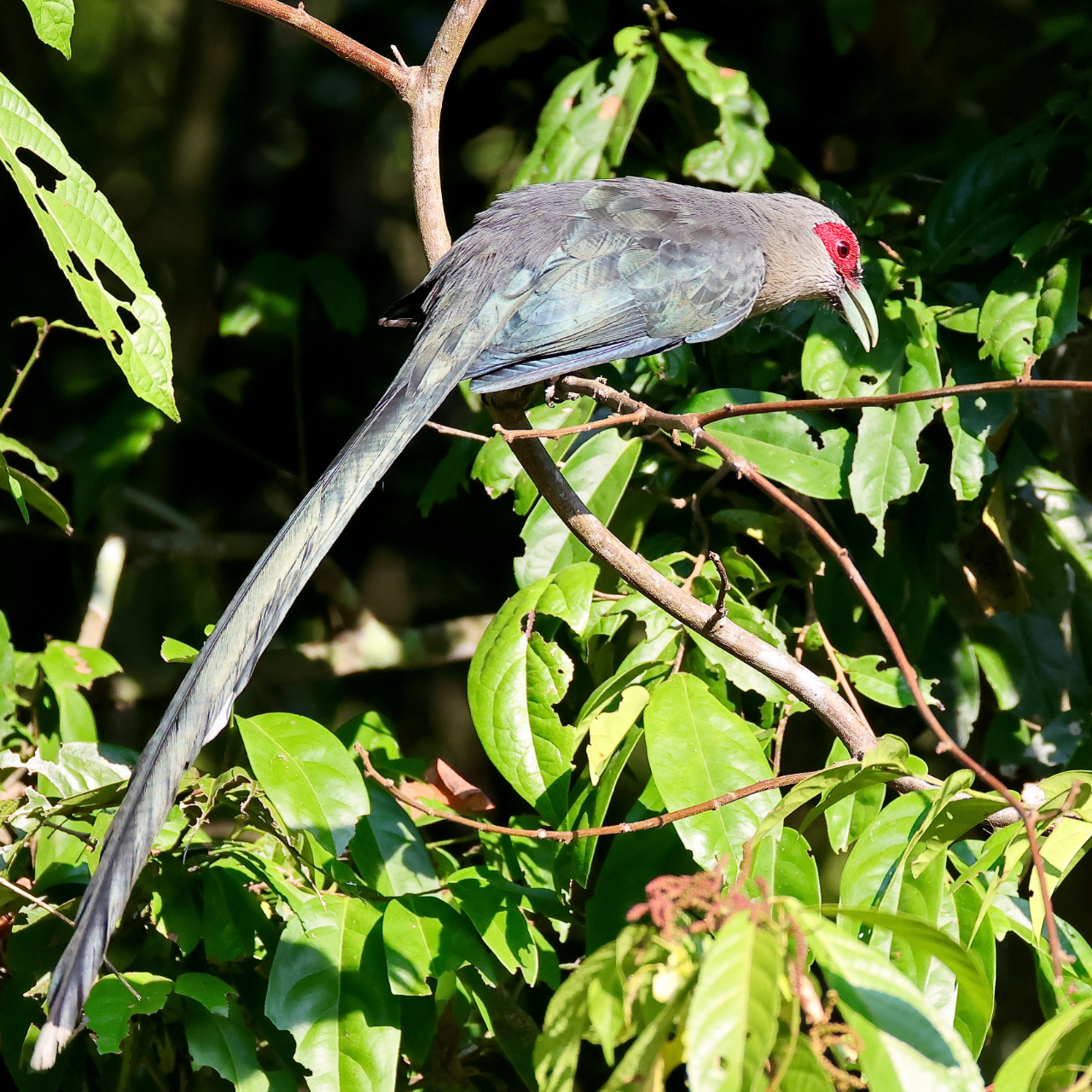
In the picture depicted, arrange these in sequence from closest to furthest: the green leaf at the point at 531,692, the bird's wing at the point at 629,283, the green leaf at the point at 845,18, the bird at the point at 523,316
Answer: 1. the bird at the point at 523,316
2. the green leaf at the point at 531,692
3. the bird's wing at the point at 629,283
4. the green leaf at the point at 845,18

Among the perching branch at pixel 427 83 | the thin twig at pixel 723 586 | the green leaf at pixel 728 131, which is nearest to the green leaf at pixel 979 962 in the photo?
the thin twig at pixel 723 586

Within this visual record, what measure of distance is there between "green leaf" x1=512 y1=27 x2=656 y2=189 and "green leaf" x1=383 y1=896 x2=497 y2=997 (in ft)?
5.84

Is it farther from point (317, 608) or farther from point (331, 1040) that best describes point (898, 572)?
point (317, 608)

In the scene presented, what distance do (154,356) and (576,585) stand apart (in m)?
0.94

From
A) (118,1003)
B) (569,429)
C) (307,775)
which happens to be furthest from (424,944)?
(569,429)

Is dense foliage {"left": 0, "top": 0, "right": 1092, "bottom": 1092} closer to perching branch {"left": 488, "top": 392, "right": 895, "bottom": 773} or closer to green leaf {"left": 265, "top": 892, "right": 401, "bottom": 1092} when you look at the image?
green leaf {"left": 265, "top": 892, "right": 401, "bottom": 1092}

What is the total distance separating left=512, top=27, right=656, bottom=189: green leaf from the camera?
2.77 m

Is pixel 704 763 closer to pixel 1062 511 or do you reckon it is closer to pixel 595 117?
pixel 1062 511

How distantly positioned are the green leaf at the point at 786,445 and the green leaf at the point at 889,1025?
1450mm

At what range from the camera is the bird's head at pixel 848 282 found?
2482 mm

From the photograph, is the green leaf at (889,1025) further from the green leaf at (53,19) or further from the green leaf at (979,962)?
the green leaf at (53,19)

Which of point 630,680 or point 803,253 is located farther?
point 803,253

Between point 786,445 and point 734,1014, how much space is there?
165 centimetres

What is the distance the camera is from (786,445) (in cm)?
239
